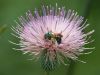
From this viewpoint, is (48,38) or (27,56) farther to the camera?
(27,56)

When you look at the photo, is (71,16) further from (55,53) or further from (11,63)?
(11,63)

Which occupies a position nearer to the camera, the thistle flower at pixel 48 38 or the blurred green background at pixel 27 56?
the thistle flower at pixel 48 38

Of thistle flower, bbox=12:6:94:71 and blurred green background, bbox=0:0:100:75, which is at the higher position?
blurred green background, bbox=0:0:100:75

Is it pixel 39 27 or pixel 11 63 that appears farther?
pixel 11 63

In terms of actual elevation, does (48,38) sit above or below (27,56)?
below

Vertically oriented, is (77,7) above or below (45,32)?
above

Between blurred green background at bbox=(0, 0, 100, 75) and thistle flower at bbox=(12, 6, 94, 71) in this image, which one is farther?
blurred green background at bbox=(0, 0, 100, 75)

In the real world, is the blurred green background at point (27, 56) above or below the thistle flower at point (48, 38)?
above
